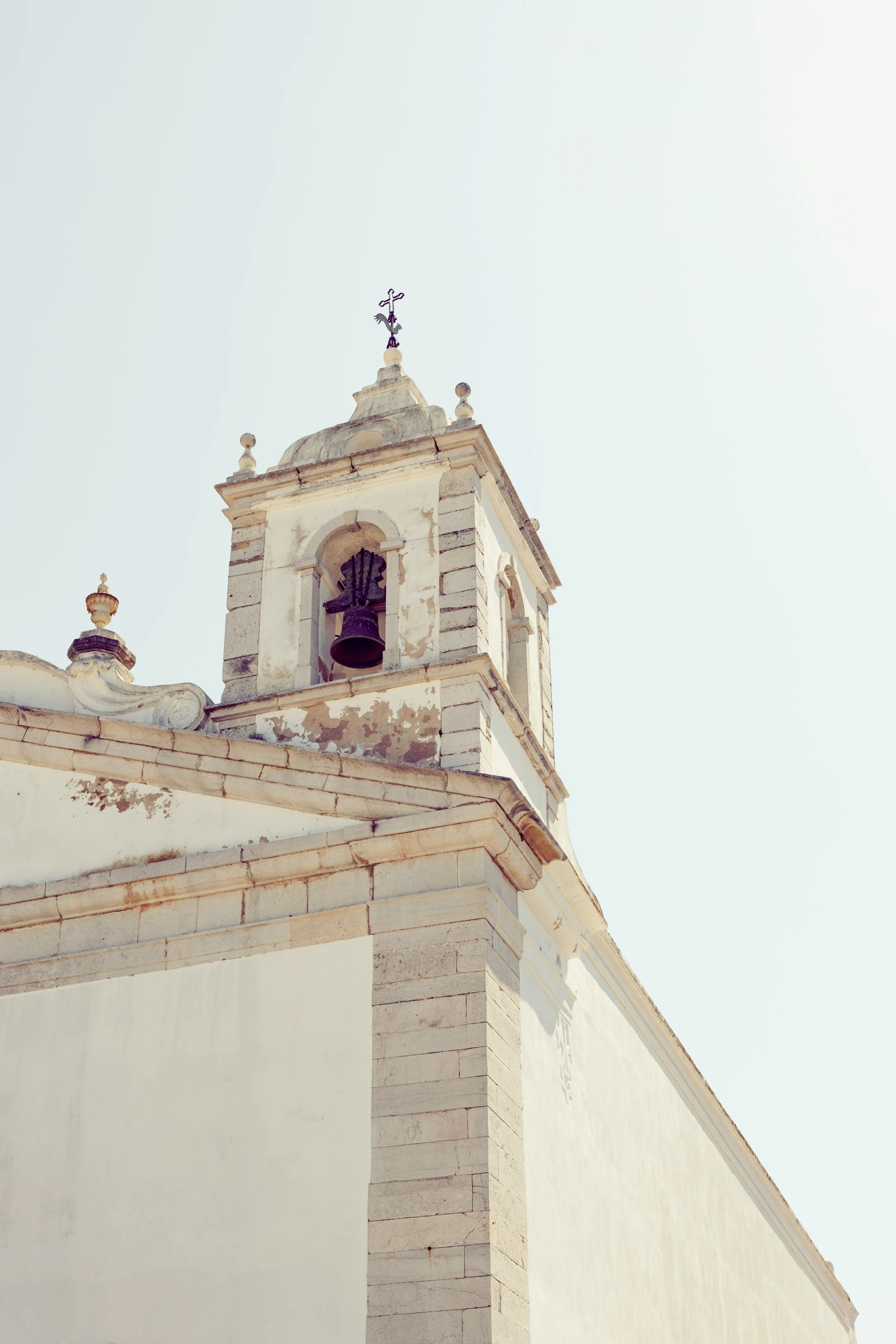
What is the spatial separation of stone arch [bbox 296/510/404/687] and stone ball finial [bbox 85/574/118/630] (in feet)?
5.71

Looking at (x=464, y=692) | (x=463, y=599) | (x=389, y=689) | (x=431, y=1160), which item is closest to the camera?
(x=431, y=1160)

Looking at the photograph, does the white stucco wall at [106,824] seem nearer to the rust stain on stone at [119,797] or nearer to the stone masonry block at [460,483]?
the rust stain on stone at [119,797]

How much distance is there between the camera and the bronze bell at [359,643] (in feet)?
38.3

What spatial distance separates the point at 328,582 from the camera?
40.5ft

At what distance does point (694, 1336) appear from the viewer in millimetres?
12938

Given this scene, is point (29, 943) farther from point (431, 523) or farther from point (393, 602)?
point (431, 523)

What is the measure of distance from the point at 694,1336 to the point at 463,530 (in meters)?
7.10

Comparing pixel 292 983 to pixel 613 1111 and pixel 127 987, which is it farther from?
pixel 613 1111

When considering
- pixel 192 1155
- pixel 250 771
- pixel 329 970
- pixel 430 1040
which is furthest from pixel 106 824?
pixel 430 1040

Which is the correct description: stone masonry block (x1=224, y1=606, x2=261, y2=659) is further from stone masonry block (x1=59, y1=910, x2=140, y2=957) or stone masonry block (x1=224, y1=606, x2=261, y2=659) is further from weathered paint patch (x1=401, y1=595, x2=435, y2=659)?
stone masonry block (x1=59, y1=910, x2=140, y2=957)

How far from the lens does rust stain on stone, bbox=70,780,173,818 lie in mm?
10422

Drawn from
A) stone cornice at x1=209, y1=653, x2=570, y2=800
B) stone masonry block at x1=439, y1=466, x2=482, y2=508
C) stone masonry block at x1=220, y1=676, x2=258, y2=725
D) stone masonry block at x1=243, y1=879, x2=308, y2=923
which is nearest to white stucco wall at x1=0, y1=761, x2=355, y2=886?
stone masonry block at x1=243, y1=879, x2=308, y2=923

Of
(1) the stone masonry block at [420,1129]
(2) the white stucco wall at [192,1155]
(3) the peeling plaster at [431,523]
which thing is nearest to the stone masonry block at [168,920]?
(2) the white stucco wall at [192,1155]

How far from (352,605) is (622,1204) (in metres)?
5.03
